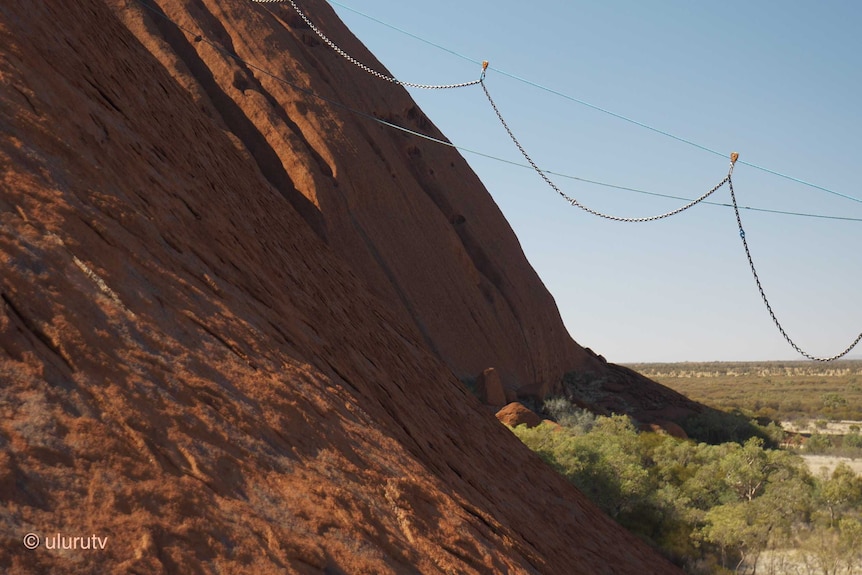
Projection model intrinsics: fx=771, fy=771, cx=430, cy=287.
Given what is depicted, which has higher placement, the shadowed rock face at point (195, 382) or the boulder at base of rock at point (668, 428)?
the shadowed rock face at point (195, 382)

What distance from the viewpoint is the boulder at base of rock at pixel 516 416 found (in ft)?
67.1

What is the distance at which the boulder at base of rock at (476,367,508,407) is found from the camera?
74.7ft

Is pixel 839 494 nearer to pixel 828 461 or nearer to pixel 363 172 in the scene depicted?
pixel 828 461

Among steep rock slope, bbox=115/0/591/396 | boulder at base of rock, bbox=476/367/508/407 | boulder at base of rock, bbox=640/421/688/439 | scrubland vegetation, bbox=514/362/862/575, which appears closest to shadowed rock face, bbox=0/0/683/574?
scrubland vegetation, bbox=514/362/862/575

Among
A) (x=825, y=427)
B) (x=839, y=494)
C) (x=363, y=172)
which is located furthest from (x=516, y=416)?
(x=825, y=427)

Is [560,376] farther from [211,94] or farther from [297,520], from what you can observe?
[297,520]

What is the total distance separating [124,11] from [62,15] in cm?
1598

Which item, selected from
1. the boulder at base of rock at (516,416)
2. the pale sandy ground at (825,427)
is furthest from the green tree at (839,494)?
the pale sandy ground at (825,427)

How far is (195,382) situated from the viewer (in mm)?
4766

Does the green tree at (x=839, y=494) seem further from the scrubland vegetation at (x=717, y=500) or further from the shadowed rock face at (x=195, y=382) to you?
the shadowed rock face at (x=195, y=382)

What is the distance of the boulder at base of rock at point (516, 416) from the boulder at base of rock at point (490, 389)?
5.13 ft

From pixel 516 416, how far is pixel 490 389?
239cm

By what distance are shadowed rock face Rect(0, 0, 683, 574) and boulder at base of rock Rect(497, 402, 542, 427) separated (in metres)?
9.40

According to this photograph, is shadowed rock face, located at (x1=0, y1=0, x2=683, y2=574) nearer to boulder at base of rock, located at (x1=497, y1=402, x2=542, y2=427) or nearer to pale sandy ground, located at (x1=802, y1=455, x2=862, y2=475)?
boulder at base of rock, located at (x1=497, y1=402, x2=542, y2=427)
